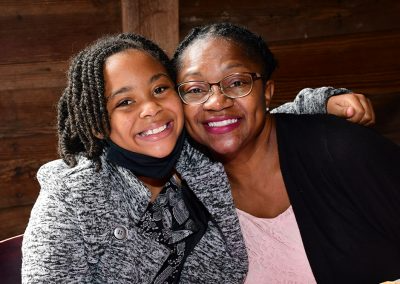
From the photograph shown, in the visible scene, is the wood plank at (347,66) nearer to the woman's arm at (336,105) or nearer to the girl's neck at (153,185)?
the woman's arm at (336,105)

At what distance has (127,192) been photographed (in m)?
1.92

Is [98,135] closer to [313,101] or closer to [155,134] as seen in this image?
[155,134]

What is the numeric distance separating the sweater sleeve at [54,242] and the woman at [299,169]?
0.50 metres

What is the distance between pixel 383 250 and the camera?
1846mm

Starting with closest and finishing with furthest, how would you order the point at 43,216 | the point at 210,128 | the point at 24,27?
the point at 43,216
the point at 210,128
the point at 24,27

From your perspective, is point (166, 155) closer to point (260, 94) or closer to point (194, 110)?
point (194, 110)

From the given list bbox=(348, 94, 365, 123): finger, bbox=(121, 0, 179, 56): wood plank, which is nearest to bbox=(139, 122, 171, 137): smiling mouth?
bbox=(348, 94, 365, 123): finger

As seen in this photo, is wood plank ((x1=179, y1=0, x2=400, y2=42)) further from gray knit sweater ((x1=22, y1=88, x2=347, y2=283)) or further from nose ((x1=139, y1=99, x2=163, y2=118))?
nose ((x1=139, y1=99, x2=163, y2=118))

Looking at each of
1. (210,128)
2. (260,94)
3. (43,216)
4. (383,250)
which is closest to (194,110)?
(210,128)

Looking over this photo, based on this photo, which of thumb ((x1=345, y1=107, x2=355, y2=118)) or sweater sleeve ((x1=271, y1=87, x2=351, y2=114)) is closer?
thumb ((x1=345, y1=107, x2=355, y2=118))

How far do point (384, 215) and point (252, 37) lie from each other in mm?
735

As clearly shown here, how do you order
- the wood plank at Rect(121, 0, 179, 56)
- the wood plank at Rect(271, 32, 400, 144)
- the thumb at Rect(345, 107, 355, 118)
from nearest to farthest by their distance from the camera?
the thumb at Rect(345, 107, 355, 118), the wood plank at Rect(121, 0, 179, 56), the wood plank at Rect(271, 32, 400, 144)

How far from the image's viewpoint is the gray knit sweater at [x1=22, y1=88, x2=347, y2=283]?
1732mm

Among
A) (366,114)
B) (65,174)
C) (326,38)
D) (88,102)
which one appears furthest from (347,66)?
(65,174)
